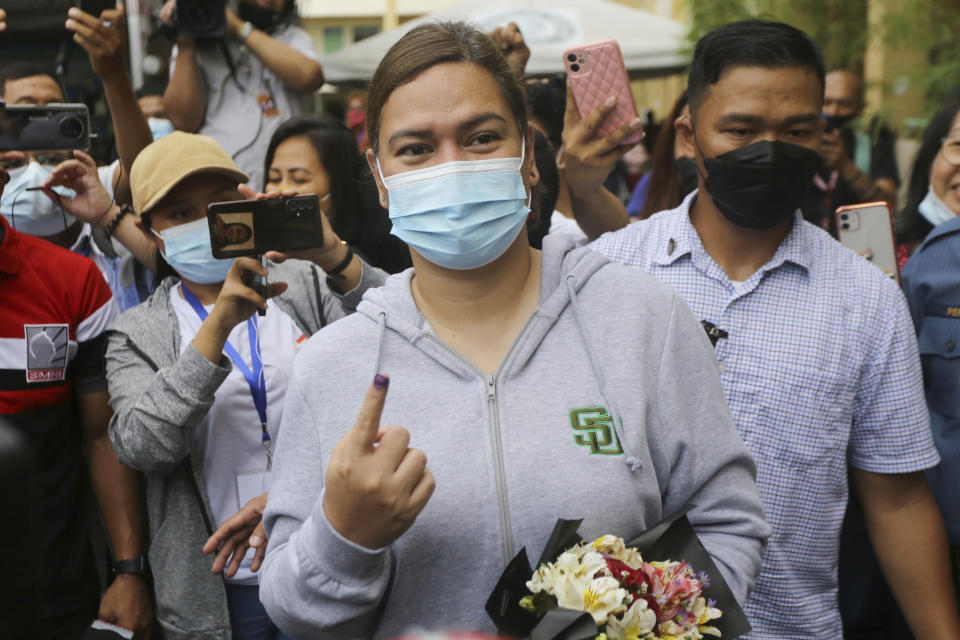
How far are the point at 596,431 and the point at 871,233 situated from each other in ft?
6.21

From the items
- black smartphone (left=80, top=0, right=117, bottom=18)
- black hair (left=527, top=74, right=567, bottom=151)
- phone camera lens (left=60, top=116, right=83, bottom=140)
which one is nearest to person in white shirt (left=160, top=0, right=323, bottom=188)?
black smartphone (left=80, top=0, right=117, bottom=18)

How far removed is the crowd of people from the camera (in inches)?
71.2

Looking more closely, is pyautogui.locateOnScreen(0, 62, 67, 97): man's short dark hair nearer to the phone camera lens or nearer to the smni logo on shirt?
the phone camera lens

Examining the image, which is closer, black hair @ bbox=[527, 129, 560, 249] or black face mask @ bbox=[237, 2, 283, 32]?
black hair @ bbox=[527, 129, 560, 249]

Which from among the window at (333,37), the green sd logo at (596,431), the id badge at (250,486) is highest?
the green sd logo at (596,431)

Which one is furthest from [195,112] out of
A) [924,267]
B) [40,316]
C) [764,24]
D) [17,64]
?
[924,267]

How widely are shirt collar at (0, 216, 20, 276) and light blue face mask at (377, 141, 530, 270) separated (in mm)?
1358

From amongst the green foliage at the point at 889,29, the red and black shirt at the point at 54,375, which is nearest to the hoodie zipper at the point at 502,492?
the red and black shirt at the point at 54,375

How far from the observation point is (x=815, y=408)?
2.48 metres

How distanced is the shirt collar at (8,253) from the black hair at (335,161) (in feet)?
4.43

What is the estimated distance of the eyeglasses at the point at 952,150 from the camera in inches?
141

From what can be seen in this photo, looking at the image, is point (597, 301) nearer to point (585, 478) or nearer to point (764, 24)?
point (585, 478)

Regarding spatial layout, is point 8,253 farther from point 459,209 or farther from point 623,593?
Result: point 623,593

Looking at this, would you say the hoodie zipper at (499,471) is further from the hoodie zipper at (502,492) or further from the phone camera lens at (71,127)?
the phone camera lens at (71,127)
